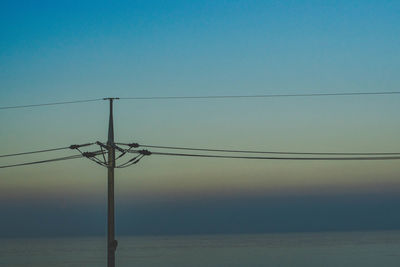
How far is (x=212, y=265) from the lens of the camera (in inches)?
4985

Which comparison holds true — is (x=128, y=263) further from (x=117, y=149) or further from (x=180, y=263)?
(x=117, y=149)

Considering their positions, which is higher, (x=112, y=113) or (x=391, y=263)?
(x=112, y=113)

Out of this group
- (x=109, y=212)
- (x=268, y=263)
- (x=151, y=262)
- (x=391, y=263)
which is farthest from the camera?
(x=151, y=262)

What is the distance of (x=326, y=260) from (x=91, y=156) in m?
110

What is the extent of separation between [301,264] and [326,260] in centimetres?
1071

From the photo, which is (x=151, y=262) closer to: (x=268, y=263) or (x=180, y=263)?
(x=180, y=263)

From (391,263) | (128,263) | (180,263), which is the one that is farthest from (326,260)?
(128,263)

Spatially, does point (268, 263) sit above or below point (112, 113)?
below

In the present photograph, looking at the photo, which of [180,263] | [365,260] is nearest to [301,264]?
[365,260]

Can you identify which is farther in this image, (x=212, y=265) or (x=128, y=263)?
(x=128, y=263)

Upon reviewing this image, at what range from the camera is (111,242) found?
96.2 feet

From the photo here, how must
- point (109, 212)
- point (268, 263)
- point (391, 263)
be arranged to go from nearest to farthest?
1. point (109, 212)
2. point (391, 263)
3. point (268, 263)

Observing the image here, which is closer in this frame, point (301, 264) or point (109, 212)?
point (109, 212)

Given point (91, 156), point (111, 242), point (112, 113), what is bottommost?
point (111, 242)
